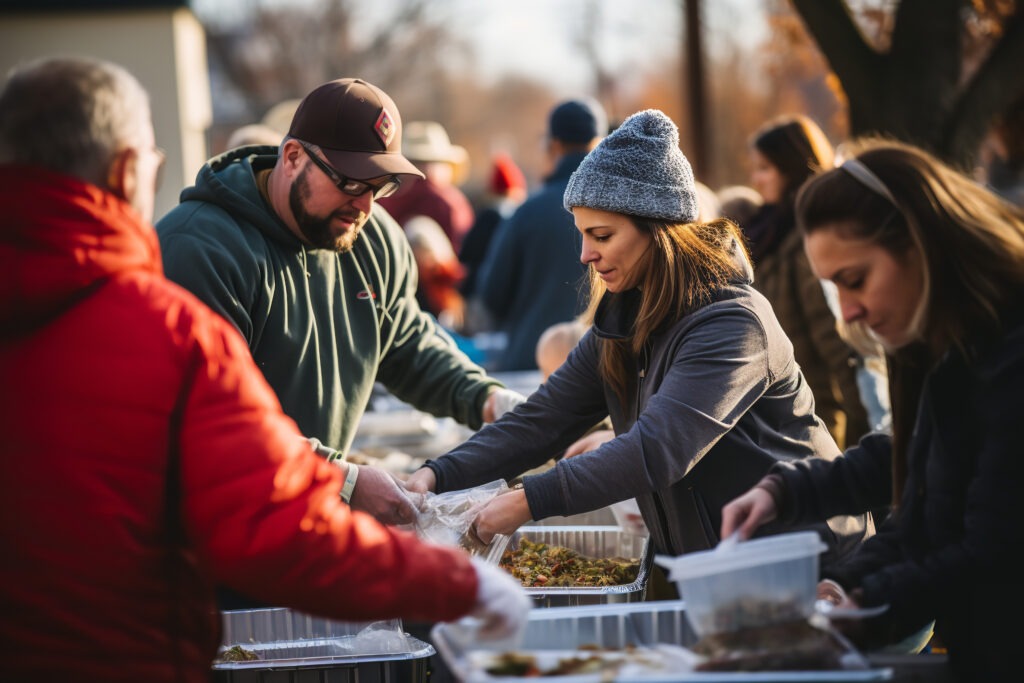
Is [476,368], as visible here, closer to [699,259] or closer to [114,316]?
[699,259]

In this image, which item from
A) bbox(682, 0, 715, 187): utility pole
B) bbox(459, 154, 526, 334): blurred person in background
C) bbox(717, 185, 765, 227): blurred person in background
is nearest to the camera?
bbox(717, 185, 765, 227): blurred person in background

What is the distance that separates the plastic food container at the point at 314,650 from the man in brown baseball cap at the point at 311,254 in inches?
13.6

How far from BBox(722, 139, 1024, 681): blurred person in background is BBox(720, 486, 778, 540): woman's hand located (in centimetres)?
22

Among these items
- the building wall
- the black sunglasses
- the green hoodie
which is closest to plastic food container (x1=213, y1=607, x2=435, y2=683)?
the green hoodie

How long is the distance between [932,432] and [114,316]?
1521mm

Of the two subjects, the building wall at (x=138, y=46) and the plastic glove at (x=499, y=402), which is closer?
the plastic glove at (x=499, y=402)

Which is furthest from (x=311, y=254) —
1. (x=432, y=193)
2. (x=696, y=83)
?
(x=696, y=83)

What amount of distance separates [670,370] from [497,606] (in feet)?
3.25

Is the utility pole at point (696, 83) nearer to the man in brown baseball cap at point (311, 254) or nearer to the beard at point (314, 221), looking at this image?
the man in brown baseball cap at point (311, 254)

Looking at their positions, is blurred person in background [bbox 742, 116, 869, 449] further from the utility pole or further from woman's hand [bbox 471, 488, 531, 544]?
the utility pole

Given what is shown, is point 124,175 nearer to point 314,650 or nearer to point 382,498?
point 382,498

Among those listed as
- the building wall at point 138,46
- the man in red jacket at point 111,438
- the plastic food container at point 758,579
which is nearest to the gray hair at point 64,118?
the man in red jacket at point 111,438

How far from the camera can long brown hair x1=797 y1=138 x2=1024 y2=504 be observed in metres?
2.10

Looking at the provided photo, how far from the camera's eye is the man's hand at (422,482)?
10.2ft
